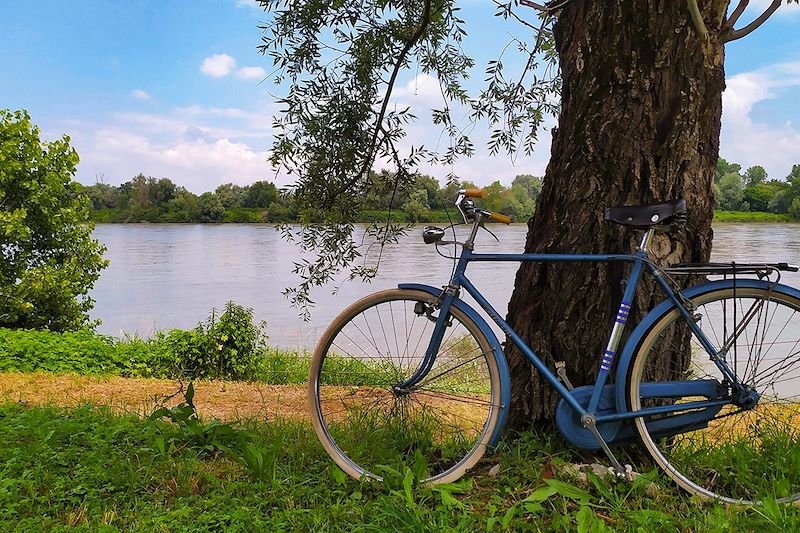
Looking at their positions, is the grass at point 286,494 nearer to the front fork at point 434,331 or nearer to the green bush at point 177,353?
the front fork at point 434,331

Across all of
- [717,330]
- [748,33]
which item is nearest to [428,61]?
[748,33]

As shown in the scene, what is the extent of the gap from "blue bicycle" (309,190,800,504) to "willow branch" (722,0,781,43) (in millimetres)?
990

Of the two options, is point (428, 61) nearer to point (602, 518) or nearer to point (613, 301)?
point (613, 301)

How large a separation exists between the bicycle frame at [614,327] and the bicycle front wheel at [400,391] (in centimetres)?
7

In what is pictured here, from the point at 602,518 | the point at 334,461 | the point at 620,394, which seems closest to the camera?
the point at 602,518

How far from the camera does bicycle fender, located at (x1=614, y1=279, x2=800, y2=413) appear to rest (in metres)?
2.55

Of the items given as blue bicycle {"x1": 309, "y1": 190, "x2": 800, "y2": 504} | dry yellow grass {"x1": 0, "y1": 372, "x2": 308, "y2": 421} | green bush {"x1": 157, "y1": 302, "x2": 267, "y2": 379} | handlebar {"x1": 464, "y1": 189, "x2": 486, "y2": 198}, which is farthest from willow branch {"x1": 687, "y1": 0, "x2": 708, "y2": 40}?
green bush {"x1": 157, "y1": 302, "x2": 267, "y2": 379}

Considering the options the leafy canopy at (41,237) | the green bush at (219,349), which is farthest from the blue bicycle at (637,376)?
the leafy canopy at (41,237)

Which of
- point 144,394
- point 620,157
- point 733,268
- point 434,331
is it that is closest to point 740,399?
point 733,268

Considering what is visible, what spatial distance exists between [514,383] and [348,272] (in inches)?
74.5

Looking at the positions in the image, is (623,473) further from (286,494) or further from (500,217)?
(286,494)

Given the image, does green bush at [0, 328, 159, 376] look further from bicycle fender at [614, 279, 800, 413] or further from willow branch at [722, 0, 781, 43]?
willow branch at [722, 0, 781, 43]

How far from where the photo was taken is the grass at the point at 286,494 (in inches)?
91.8

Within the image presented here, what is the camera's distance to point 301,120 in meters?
4.20
